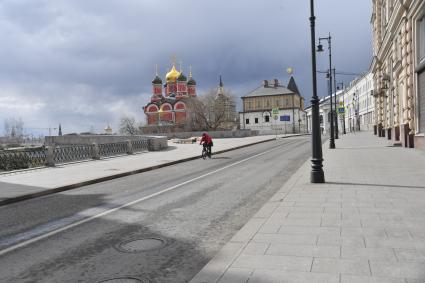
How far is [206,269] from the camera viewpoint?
4398mm

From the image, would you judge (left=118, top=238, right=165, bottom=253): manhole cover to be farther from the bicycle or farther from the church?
the church

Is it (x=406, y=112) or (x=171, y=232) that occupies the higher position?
(x=406, y=112)

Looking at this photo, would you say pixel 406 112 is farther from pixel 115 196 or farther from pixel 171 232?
pixel 171 232

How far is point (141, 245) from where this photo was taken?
5.81 metres

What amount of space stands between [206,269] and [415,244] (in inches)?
103

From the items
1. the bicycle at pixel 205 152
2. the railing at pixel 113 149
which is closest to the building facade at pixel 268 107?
the railing at pixel 113 149

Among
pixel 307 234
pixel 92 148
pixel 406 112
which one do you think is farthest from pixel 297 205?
pixel 92 148

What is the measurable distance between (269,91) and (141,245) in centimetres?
11053

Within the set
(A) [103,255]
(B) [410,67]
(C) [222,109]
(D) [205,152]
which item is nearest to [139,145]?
(D) [205,152]

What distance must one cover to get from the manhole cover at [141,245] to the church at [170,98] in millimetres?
99310

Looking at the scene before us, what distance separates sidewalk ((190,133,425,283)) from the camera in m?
4.08

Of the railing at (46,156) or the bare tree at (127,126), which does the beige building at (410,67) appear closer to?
the railing at (46,156)

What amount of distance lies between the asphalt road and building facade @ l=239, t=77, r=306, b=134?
96.4 m

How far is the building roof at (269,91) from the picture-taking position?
4407 inches
